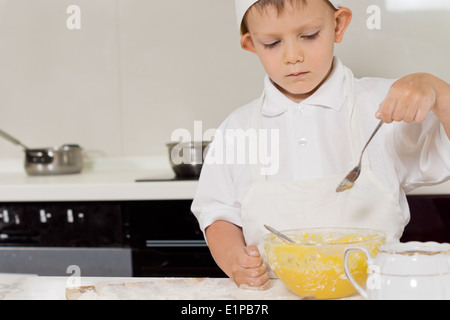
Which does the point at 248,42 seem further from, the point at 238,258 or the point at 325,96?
the point at 238,258

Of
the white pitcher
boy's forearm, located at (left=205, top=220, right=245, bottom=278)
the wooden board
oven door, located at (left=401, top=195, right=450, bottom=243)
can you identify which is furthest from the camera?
oven door, located at (left=401, top=195, right=450, bottom=243)

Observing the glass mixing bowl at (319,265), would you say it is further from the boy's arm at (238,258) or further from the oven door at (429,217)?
the oven door at (429,217)

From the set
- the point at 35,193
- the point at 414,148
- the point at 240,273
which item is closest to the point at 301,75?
the point at 414,148

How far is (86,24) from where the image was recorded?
6.56ft

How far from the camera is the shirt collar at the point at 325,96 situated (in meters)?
1.06

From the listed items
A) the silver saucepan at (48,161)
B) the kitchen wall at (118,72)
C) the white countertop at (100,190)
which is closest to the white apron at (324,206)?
the white countertop at (100,190)

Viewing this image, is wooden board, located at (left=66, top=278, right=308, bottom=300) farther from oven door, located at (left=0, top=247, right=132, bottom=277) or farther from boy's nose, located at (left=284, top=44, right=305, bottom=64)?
oven door, located at (left=0, top=247, right=132, bottom=277)

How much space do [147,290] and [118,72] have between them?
1420mm

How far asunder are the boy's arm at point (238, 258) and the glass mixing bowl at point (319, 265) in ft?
0.18

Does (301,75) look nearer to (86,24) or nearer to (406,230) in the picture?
(406,230)

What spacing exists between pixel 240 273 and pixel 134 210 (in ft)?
2.81

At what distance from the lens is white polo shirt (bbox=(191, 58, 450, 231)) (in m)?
1.01

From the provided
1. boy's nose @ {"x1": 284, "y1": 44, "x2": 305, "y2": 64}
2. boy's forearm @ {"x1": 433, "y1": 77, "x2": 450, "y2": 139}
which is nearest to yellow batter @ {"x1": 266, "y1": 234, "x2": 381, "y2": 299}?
boy's forearm @ {"x1": 433, "y1": 77, "x2": 450, "y2": 139}

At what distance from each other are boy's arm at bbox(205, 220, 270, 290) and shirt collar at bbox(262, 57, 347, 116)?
0.26 metres
